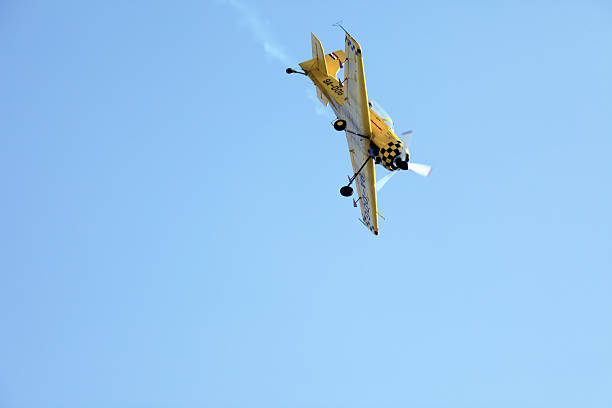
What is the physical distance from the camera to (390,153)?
28.6 meters

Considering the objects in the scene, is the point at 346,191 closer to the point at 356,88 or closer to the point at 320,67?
the point at 356,88

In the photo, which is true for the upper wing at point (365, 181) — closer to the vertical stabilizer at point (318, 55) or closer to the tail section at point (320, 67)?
the tail section at point (320, 67)

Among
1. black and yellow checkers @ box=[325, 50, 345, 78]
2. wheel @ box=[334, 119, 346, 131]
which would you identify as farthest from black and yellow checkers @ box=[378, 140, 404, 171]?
black and yellow checkers @ box=[325, 50, 345, 78]

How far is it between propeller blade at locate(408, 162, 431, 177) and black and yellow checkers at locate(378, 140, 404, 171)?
2.63 ft

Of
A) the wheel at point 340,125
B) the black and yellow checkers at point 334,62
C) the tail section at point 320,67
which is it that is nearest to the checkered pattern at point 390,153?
the wheel at point 340,125

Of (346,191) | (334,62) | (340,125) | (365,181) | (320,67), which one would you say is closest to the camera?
(340,125)

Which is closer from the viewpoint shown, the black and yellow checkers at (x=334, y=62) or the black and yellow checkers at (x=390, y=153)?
the black and yellow checkers at (x=390, y=153)

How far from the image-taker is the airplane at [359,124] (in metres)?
28.5

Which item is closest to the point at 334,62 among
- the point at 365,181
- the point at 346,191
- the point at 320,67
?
the point at 320,67

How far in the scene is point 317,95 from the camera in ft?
120

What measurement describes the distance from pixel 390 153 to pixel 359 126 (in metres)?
2.46

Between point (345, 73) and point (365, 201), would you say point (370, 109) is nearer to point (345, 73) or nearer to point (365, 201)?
point (345, 73)

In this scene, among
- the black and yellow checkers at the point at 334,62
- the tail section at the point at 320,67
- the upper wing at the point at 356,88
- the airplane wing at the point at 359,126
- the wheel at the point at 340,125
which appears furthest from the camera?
the black and yellow checkers at the point at 334,62

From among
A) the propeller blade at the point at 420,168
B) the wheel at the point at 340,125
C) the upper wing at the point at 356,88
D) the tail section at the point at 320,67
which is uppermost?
the tail section at the point at 320,67
